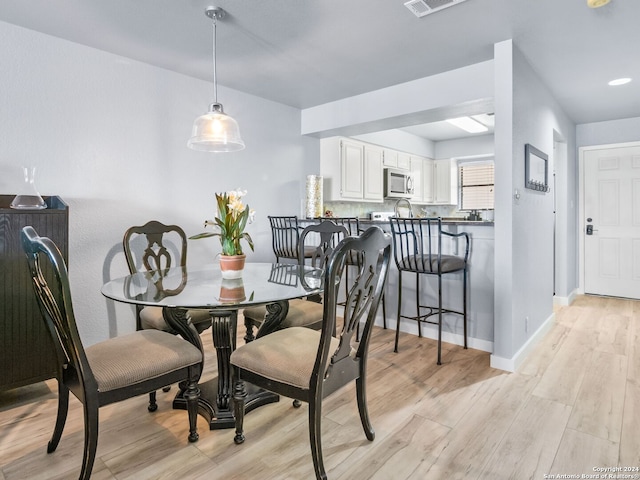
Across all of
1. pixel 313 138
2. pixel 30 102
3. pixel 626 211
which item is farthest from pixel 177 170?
pixel 626 211

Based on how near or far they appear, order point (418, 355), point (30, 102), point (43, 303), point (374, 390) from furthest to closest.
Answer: point (418, 355) < point (30, 102) < point (374, 390) < point (43, 303)

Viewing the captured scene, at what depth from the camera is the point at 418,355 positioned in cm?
299

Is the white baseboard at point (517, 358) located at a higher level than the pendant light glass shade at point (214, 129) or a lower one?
lower

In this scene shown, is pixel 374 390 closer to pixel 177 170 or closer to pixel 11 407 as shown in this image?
pixel 11 407

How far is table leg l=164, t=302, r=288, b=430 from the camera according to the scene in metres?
1.92

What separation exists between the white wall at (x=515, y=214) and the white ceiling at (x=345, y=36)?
0.23 metres

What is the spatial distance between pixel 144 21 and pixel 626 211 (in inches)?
223

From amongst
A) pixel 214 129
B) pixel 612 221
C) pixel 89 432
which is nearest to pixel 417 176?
pixel 612 221

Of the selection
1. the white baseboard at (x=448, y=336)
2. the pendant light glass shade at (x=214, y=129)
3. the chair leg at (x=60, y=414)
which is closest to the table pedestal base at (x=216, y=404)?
the chair leg at (x=60, y=414)

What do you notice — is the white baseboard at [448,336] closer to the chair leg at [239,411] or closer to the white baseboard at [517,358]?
the white baseboard at [517,358]

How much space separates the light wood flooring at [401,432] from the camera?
5.46 ft

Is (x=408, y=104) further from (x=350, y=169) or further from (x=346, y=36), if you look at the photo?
(x=350, y=169)

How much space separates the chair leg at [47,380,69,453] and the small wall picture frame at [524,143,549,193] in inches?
122

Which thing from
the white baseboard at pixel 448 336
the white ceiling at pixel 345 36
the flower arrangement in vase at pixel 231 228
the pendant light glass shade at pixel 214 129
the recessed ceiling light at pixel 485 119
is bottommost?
the white baseboard at pixel 448 336
